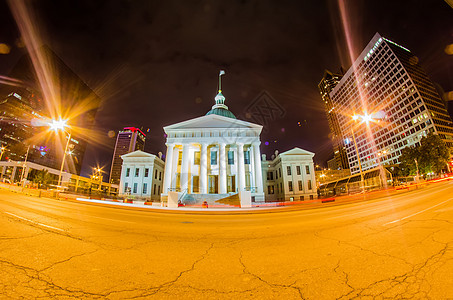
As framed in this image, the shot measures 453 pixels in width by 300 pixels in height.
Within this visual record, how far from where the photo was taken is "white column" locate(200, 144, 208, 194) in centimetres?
3347

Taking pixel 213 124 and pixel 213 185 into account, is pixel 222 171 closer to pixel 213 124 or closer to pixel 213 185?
pixel 213 185

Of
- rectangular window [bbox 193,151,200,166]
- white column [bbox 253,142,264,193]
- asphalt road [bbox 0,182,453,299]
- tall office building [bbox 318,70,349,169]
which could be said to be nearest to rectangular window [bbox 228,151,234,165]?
white column [bbox 253,142,264,193]

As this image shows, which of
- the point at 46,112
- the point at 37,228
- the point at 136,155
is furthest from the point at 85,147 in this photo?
the point at 37,228

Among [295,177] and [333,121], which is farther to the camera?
[333,121]

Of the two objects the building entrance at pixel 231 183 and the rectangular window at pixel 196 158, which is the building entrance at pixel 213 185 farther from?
the rectangular window at pixel 196 158

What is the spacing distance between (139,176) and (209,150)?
20.9 meters

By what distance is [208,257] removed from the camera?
3.98 meters

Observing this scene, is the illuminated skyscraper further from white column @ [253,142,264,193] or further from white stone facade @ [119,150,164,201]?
white column @ [253,142,264,193]

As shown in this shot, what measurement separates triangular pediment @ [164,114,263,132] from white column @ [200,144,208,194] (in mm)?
4696

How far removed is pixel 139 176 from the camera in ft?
152

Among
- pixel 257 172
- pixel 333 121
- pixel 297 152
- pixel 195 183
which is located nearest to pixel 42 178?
pixel 195 183

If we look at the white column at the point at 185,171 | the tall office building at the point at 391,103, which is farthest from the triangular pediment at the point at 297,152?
the tall office building at the point at 391,103

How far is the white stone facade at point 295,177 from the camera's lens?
4197cm

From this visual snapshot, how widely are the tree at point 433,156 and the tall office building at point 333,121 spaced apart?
302 feet
